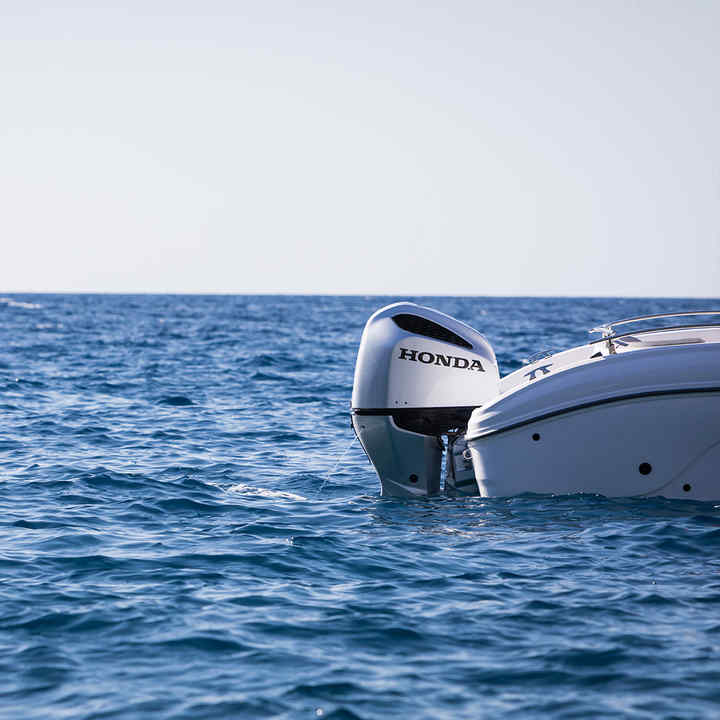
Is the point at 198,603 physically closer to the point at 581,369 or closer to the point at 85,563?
the point at 85,563

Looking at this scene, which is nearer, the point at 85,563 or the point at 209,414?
the point at 85,563

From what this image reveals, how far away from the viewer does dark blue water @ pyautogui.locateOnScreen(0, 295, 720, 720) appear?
4133mm

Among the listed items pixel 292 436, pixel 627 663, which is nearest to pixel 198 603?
Result: pixel 627 663

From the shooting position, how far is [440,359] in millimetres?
7715

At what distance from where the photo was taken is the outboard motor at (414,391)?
7.60 metres

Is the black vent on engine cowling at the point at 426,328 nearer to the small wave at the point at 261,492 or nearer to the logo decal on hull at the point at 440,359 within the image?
the logo decal on hull at the point at 440,359

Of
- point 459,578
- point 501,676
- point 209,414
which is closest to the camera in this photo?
point 501,676

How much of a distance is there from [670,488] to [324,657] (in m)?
3.27

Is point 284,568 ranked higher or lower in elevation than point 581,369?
lower

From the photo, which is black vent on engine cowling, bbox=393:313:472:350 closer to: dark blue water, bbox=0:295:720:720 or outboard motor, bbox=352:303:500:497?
outboard motor, bbox=352:303:500:497

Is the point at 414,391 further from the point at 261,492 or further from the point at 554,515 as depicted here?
the point at 261,492

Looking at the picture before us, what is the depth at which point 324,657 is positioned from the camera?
454cm

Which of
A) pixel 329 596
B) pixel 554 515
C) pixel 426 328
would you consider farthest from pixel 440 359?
pixel 329 596

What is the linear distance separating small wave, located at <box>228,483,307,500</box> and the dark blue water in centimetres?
5
